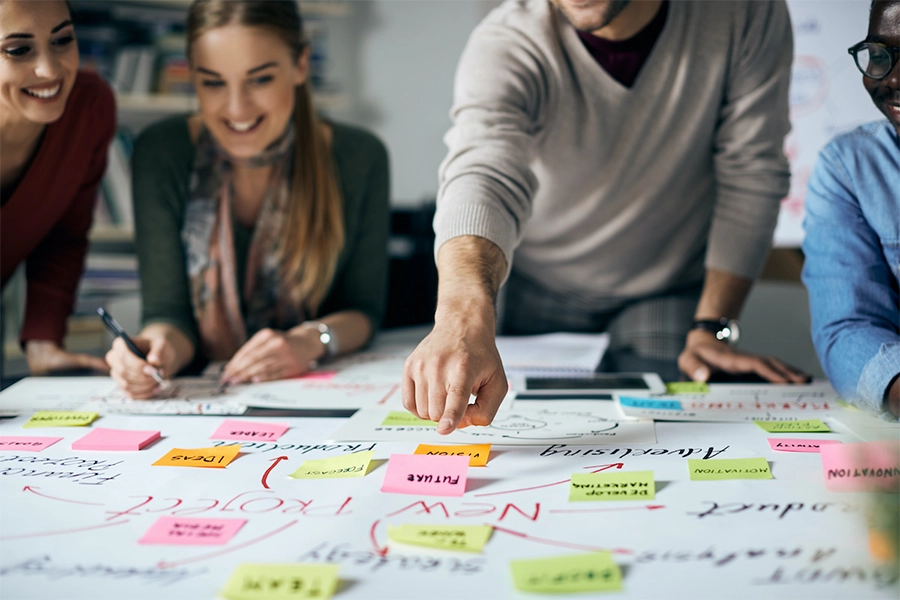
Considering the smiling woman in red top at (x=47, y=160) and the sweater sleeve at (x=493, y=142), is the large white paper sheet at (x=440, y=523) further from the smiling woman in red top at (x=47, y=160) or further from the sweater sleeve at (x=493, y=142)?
the smiling woman in red top at (x=47, y=160)

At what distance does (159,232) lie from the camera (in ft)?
4.16

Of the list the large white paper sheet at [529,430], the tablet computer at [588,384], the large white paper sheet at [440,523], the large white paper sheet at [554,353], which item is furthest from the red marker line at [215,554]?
the large white paper sheet at [554,353]

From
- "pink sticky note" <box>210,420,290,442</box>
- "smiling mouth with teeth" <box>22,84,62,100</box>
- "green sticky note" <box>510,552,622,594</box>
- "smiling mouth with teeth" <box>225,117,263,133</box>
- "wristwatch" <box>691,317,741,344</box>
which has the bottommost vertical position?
"wristwatch" <box>691,317,741,344</box>

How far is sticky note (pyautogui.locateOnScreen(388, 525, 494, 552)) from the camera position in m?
0.57

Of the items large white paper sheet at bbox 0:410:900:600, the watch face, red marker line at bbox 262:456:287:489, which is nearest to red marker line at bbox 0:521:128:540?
large white paper sheet at bbox 0:410:900:600

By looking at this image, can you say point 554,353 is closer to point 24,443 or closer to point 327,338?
point 327,338

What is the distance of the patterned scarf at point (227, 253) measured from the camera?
1.31 metres

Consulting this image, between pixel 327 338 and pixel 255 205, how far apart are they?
0.33 m

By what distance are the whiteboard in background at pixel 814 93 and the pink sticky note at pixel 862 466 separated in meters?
0.68

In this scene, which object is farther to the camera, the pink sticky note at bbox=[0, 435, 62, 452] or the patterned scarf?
the patterned scarf

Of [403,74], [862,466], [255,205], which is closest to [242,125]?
[255,205]

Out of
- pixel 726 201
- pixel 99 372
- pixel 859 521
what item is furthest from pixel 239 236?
pixel 859 521

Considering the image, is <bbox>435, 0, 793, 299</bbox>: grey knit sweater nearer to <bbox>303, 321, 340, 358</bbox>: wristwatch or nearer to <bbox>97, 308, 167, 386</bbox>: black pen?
<bbox>303, 321, 340, 358</bbox>: wristwatch

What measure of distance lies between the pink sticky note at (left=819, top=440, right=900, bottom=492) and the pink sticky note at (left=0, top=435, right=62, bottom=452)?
78 cm
